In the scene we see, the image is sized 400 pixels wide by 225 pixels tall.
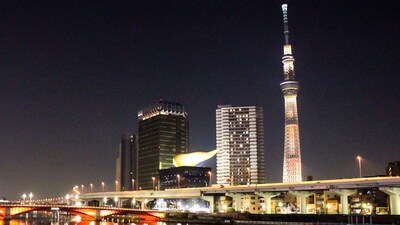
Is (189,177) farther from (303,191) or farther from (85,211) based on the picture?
(303,191)

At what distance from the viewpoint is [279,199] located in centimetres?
12900

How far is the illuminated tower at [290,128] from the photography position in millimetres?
147375

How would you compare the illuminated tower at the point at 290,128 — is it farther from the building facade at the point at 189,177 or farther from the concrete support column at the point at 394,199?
the concrete support column at the point at 394,199

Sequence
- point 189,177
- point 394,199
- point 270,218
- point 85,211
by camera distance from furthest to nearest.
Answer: point 189,177
point 85,211
point 270,218
point 394,199

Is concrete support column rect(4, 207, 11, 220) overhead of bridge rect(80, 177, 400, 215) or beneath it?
beneath

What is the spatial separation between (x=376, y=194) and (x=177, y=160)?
255ft

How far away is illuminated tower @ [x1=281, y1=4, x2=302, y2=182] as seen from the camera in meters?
147

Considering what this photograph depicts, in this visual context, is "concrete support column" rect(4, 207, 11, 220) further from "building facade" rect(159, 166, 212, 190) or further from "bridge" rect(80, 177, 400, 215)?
"building facade" rect(159, 166, 212, 190)

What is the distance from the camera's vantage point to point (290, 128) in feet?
492

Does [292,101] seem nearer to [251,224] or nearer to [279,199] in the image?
[279,199]

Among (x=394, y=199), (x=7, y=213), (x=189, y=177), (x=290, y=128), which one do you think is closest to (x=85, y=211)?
(x=7, y=213)

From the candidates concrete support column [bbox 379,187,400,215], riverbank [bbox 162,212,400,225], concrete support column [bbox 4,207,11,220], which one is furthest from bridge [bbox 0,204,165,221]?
concrete support column [bbox 379,187,400,215]

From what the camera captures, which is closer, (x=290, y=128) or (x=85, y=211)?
(x=85, y=211)

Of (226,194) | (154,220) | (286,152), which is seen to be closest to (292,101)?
(286,152)
